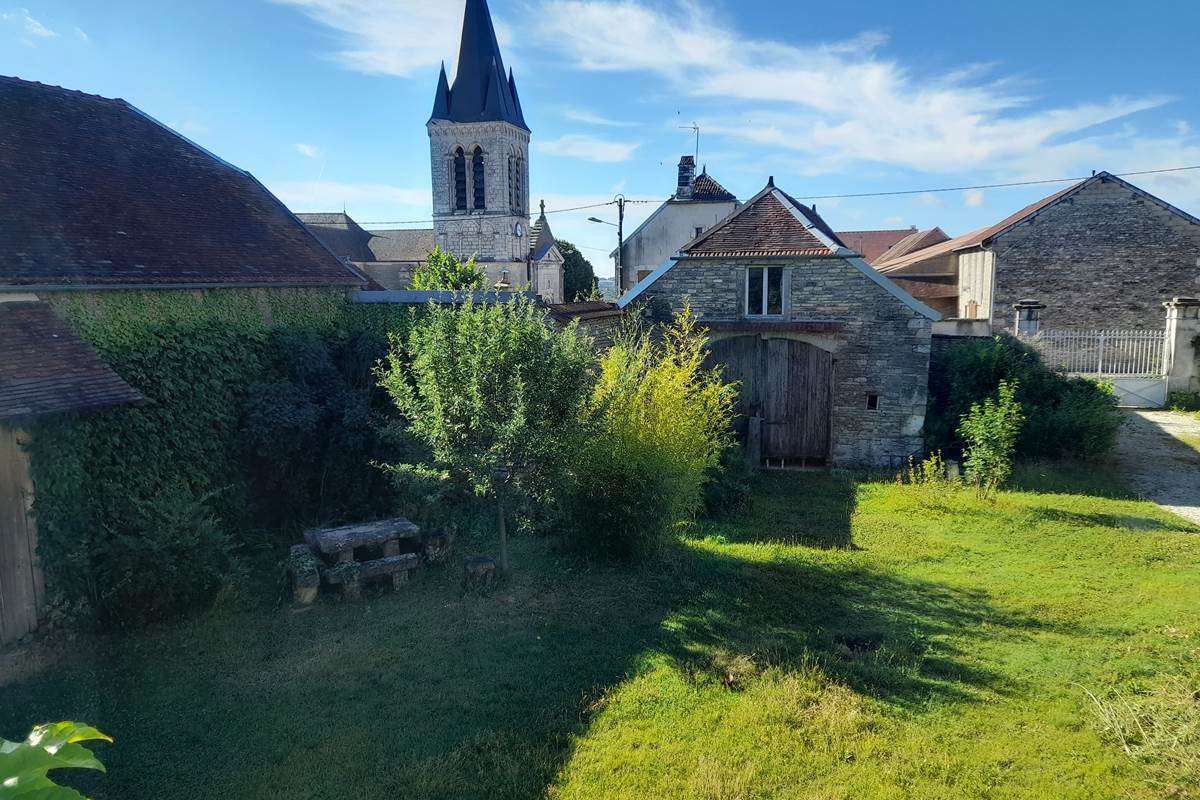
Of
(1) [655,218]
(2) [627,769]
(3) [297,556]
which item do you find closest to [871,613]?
(2) [627,769]

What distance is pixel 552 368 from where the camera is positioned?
755 cm

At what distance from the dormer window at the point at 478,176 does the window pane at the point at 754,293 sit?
32.2 metres

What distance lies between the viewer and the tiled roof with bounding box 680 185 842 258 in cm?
1347

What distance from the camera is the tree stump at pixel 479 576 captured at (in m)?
7.91

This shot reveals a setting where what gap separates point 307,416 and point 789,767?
24.4ft

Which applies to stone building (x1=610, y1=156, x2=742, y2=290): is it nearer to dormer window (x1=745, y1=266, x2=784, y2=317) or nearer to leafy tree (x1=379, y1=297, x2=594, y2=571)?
dormer window (x1=745, y1=266, x2=784, y2=317)

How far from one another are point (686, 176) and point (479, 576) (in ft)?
93.7

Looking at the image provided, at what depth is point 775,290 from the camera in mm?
13875

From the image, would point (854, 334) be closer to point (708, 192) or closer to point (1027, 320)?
point (1027, 320)

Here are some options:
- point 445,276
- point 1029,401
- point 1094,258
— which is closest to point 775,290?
point 1029,401

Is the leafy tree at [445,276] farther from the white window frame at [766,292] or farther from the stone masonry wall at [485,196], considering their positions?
the stone masonry wall at [485,196]

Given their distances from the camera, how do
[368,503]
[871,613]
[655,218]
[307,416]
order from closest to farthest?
[871,613]
[307,416]
[368,503]
[655,218]

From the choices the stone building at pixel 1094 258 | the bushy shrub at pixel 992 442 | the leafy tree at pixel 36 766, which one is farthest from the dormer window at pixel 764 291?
the leafy tree at pixel 36 766

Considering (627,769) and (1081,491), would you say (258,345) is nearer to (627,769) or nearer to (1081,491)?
(627,769)
